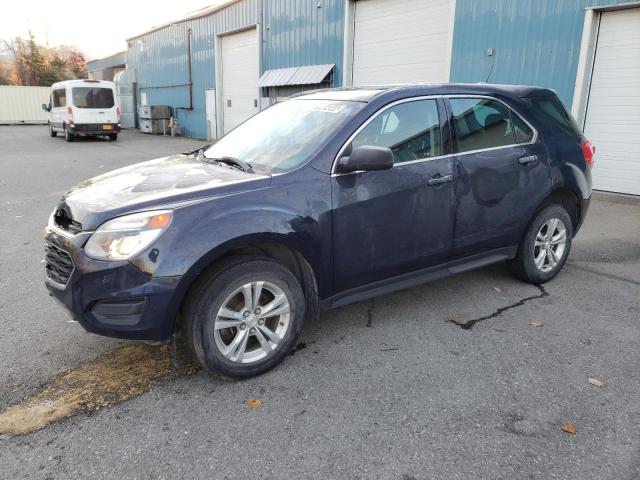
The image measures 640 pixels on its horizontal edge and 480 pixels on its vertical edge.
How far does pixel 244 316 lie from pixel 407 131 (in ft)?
5.88

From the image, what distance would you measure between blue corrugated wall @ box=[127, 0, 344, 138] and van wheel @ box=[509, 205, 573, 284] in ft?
35.9

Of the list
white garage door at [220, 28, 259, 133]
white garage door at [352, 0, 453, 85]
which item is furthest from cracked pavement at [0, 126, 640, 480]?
white garage door at [220, 28, 259, 133]

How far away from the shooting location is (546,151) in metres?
4.54

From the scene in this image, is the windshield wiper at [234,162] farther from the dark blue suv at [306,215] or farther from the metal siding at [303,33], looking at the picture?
the metal siding at [303,33]

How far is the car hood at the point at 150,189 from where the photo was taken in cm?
294

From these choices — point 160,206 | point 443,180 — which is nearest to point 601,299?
point 443,180

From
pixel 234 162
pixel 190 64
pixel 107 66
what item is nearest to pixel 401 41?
pixel 234 162

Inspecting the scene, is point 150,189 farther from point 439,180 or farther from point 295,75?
point 295,75

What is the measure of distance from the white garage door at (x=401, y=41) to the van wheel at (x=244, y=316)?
31.1 ft

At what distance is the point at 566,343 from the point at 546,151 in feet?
5.67

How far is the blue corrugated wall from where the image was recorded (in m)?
15.1

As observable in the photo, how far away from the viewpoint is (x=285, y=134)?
383cm

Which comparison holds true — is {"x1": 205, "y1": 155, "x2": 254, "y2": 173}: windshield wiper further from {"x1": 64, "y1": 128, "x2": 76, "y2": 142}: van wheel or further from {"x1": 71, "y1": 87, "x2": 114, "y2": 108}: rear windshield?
{"x1": 64, "y1": 128, "x2": 76, "y2": 142}: van wheel

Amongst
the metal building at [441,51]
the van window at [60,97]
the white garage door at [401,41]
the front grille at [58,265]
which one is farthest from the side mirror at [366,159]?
the van window at [60,97]
